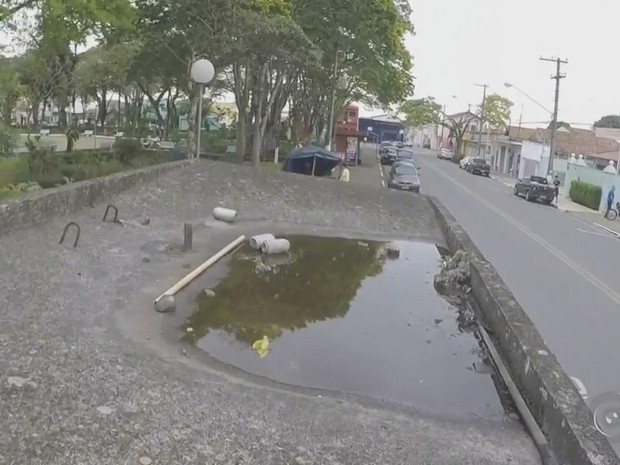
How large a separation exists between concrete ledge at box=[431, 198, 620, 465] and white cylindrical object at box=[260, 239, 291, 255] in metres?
4.03

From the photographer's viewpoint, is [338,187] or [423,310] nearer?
[423,310]

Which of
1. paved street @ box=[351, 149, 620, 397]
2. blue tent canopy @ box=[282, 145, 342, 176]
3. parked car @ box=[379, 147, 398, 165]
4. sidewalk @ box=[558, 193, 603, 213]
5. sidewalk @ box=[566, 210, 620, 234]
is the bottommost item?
sidewalk @ box=[566, 210, 620, 234]

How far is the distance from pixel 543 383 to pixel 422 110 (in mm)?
77365

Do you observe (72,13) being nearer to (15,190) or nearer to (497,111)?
(15,190)

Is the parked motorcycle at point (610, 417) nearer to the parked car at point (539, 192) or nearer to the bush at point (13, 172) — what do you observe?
the bush at point (13, 172)

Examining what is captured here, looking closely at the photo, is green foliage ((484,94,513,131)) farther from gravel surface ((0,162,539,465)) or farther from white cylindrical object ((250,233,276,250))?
gravel surface ((0,162,539,465))

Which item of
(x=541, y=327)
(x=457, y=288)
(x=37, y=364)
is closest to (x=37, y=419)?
(x=37, y=364)

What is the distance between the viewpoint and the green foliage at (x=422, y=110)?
3164 inches

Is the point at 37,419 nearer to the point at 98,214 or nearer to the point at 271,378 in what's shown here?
the point at 271,378

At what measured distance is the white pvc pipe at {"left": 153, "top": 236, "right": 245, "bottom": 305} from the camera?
8656 millimetres

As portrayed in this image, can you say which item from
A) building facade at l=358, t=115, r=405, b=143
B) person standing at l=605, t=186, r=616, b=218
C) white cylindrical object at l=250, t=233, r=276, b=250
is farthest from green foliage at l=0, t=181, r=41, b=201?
building facade at l=358, t=115, r=405, b=143

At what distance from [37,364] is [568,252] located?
55.6 ft

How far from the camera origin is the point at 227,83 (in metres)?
37.8

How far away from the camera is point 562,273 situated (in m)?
15.8
